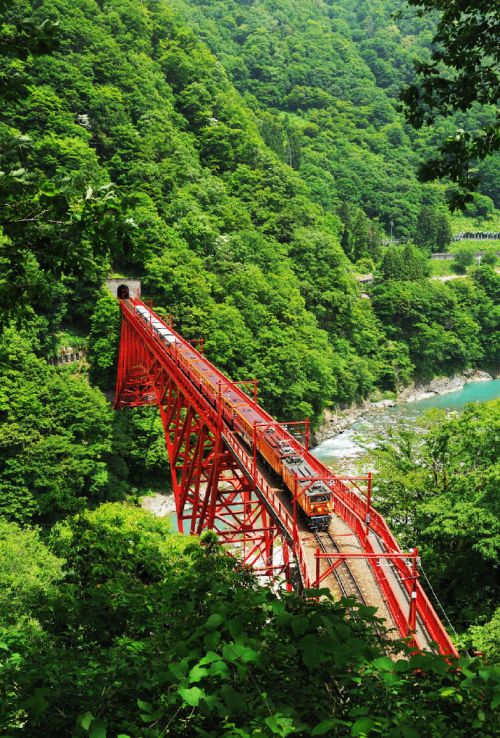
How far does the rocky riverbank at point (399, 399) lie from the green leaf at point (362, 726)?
4317 centimetres

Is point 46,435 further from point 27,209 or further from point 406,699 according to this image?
point 406,699

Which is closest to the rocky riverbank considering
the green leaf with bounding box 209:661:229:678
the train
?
the train

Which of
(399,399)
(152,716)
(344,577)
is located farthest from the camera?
(399,399)

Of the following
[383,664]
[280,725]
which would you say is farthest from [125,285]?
[280,725]

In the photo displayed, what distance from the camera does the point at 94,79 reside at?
58375mm

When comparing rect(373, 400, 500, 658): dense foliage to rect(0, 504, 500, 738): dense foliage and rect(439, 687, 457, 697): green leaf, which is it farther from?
rect(439, 687, 457, 697): green leaf

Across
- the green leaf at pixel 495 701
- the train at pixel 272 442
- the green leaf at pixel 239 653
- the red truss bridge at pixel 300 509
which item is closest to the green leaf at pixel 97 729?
the green leaf at pixel 239 653

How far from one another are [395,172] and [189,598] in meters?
114

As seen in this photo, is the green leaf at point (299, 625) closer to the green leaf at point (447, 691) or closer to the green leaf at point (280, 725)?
the green leaf at point (280, 725)

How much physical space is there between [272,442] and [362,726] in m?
14.6

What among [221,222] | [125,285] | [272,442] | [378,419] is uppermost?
[221,222]

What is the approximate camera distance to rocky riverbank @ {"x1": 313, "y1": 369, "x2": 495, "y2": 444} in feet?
160

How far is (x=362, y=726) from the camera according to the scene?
10.7 feet

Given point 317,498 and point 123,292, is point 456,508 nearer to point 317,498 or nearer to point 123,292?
point 317,498
